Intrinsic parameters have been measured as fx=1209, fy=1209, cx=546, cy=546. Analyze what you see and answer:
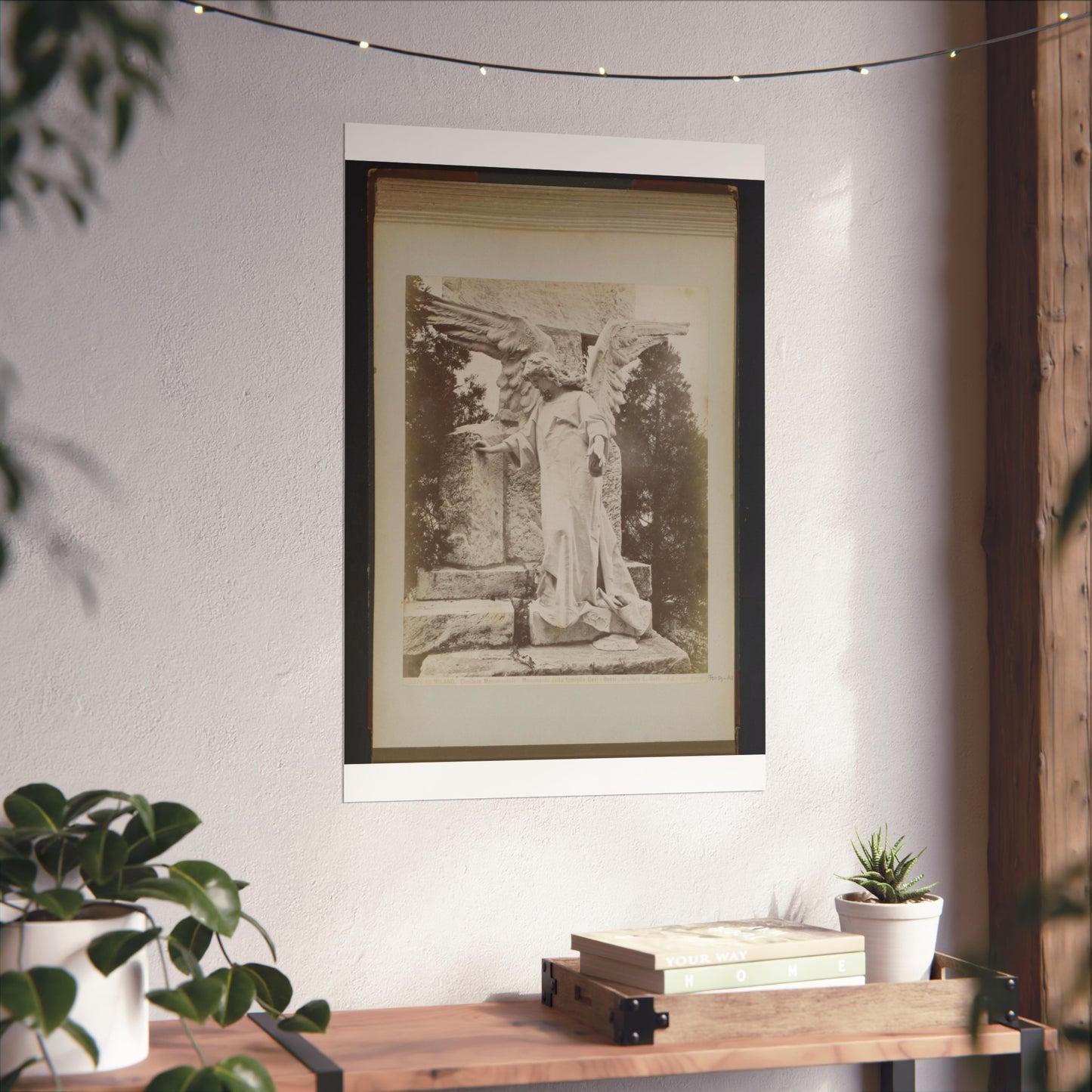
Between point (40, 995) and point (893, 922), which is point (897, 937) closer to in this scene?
point (893, 922)

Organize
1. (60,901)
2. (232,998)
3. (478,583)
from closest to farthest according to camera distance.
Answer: (60,901)
(232,998)
(478,583)

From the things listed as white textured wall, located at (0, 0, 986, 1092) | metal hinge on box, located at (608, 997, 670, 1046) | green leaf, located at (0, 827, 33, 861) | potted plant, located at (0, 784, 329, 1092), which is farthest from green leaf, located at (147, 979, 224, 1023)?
metal hinge on box, located at (608, 997, 670, 1046)

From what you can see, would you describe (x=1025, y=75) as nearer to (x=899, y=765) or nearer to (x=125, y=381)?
(x=899, y=765)

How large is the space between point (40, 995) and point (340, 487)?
853 millimetres

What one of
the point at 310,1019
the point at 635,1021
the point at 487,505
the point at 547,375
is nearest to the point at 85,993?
the point at 310,1019

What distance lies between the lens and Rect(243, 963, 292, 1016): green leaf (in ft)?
5.09

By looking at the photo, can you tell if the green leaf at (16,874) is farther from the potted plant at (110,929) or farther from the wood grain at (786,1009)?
the wood grain at (786,1009)

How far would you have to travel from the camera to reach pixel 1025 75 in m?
1.98

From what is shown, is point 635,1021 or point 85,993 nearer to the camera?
point 85,993

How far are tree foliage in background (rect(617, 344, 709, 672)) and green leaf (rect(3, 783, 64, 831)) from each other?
919 millimetres

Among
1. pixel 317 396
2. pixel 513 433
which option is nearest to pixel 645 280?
pixel 513 433

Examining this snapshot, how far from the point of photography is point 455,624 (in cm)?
189

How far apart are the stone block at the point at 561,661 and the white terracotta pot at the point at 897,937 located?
1.52 feet

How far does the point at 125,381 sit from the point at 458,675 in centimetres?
67
